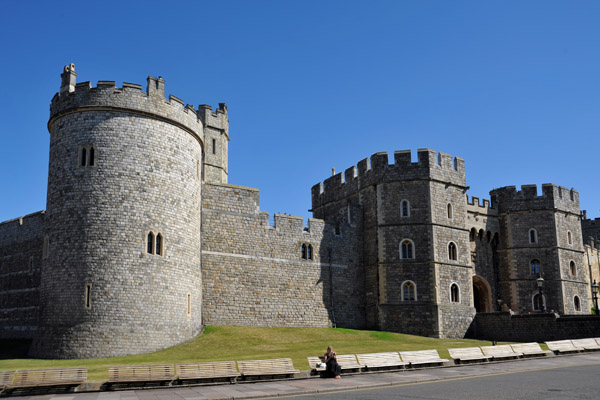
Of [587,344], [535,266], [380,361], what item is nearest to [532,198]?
[535,266]

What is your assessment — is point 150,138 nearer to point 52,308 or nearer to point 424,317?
point 52,308

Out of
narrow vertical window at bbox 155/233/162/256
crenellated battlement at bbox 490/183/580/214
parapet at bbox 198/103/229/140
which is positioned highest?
parapet at bbox 198/103/229/140

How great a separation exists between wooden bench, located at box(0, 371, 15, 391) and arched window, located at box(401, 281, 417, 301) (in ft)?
73.8

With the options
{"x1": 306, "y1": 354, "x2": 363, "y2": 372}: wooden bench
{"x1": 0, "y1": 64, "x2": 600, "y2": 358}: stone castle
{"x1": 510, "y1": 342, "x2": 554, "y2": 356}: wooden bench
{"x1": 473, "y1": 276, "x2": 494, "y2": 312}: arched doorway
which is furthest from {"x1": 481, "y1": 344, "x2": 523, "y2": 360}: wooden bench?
{"x1": 473, "y1": 276, "x2": 494, "y2": 312}: arched doorway

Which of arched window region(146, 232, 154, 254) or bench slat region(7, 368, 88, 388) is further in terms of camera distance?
arched window region(146, 232, 154, 254)

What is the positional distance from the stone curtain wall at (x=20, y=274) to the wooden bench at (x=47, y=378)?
15651 mm

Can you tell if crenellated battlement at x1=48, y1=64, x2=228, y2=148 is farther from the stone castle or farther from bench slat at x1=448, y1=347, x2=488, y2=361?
bench slat at x1=448, y1=347, x2=488, y2=361

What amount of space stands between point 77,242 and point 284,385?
1247cm

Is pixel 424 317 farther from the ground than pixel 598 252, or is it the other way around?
pixel 598 252

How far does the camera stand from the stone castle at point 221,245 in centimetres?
2372

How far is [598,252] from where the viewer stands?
51.4 metres

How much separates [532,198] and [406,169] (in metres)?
11.2

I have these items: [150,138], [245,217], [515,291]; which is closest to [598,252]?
[515,291]

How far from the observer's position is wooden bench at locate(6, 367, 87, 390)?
14.4 meters
